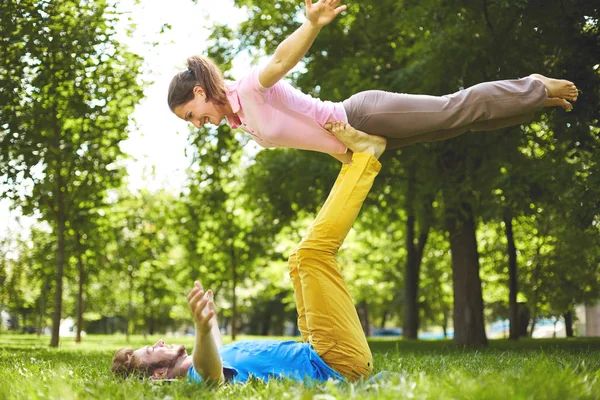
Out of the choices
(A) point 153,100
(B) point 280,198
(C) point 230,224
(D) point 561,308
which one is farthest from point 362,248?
(A) point 153,100

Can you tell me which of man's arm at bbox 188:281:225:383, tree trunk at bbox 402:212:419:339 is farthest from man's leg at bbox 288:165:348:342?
tree trunk at bbox 402:212:419:339

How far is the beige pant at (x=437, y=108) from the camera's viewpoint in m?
4.61

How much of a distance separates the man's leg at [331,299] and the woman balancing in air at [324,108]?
2.17ft

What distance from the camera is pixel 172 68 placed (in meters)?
13.2

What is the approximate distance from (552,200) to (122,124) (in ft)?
28.9

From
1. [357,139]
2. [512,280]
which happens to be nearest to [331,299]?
[357,139]

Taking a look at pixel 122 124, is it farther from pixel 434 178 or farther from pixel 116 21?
pixel 434 178

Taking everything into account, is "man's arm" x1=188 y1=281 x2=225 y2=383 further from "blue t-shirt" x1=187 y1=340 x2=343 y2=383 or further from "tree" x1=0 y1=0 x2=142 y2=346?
"tree" x1=0 y1=0 x2=142 y2=346

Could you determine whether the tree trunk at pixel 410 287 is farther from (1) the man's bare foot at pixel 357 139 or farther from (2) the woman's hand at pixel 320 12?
(2) the woman's hand at pixel 320 12

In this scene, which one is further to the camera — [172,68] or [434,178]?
[172,68]

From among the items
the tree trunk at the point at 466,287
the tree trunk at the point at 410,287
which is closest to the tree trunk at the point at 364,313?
the tree trunk at the point at 410,287

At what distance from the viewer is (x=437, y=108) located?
459 centimetres

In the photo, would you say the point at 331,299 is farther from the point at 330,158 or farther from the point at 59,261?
the point at 59,261

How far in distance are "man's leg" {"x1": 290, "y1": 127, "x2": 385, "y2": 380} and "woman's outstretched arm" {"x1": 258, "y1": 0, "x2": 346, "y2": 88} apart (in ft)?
3.27
